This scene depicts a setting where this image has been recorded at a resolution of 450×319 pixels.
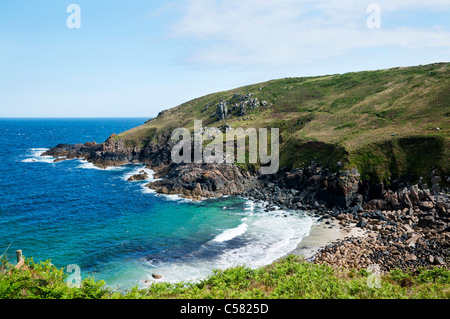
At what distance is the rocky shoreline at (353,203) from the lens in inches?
1366

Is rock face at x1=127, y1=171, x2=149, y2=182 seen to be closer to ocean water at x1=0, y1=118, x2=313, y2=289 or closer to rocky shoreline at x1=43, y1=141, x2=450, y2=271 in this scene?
rocky shoreline at x1=43, y1=141, x2=450, y2=271

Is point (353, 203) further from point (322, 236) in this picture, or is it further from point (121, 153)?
point (121, 153)

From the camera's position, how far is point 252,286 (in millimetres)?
21766

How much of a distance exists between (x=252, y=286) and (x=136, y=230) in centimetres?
3070

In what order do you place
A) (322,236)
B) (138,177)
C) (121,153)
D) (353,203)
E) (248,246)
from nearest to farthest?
(248,246) < (322,236) < (353,203) < (138,177) < (121,153)

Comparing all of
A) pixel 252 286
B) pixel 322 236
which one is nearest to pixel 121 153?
pixel 322 236

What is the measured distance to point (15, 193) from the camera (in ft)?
223

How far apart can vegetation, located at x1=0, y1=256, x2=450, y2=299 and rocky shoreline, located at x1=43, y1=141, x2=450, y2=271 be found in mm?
10489

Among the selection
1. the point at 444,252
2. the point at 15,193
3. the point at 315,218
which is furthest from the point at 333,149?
the point at 15,193

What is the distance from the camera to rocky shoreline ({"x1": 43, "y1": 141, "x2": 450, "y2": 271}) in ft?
114

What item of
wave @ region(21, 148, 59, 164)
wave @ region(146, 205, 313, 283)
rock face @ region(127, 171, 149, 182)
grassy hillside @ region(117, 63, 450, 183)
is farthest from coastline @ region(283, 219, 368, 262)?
wave @ region(21, 148, 59, 164)
